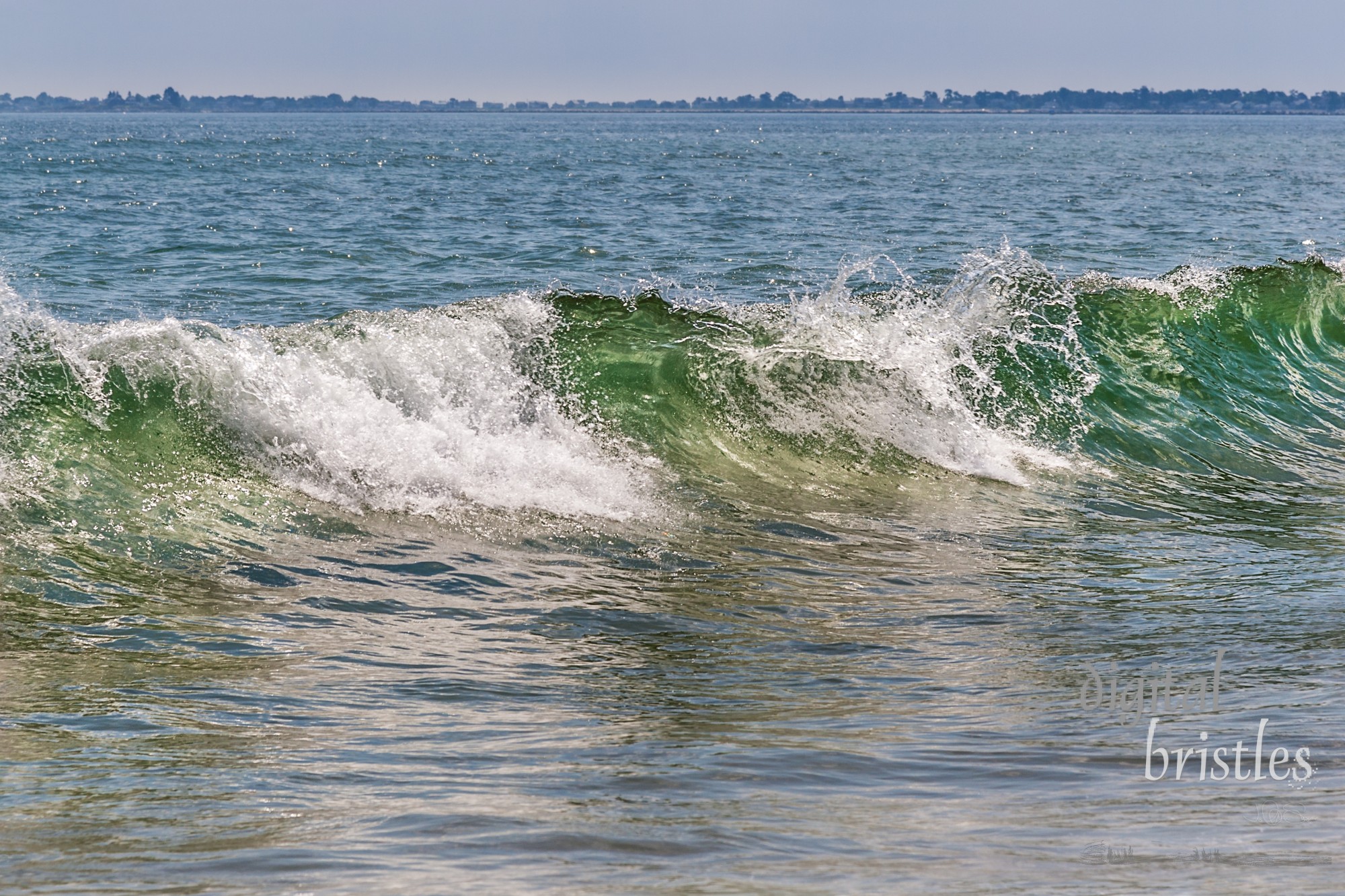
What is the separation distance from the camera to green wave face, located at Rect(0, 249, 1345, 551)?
7.70 meters

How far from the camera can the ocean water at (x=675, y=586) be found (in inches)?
133

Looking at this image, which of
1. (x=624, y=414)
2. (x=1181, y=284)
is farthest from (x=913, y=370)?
(x=1181, y=284)

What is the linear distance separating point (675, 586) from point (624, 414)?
10.9 feet

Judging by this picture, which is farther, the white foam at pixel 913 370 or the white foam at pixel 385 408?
the white foam at pixel 913 370

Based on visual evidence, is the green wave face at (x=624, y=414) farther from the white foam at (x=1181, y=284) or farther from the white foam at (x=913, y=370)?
the white foam at (x=1181, y=284)

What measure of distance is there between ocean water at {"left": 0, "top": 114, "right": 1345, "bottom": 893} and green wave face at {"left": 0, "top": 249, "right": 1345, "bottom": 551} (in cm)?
4

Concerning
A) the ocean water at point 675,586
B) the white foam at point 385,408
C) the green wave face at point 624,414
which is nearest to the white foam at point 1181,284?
the ocean water at point 675,586

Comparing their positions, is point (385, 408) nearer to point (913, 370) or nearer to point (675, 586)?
point (675, 586)

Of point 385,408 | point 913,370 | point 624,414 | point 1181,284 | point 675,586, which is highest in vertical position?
point 1181,284

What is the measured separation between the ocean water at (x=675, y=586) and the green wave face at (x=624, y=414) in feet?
0.12

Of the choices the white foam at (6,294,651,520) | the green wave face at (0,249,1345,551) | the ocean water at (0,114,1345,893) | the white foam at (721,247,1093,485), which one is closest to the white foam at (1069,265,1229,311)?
the ocean water at (0,114,1345,893)

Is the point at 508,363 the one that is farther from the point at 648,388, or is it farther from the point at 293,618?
the point at 293,618

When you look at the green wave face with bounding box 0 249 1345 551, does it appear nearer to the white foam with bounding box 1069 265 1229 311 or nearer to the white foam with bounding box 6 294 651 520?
the white foam with bounding box 6 294 651 520

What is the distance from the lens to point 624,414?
963cm
